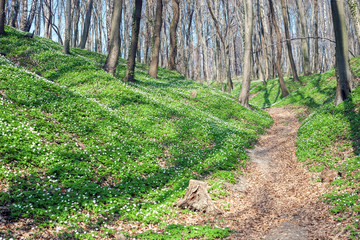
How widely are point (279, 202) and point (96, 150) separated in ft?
22.4

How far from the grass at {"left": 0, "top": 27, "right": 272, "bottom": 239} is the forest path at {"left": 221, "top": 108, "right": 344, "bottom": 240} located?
0.97m

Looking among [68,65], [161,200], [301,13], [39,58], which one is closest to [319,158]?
[161,200]

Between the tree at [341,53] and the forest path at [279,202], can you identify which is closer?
the forest path at [279,202]

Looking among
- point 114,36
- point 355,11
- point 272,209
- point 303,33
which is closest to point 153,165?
point 272,209

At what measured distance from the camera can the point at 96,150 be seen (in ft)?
30.3

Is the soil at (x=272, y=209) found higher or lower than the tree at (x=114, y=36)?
lower

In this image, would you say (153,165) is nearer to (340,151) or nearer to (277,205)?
(277,205)

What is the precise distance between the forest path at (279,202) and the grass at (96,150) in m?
0.97

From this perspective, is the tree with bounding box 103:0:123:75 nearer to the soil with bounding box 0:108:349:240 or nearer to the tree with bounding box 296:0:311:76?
the soil with bounding box 0:108:349:240

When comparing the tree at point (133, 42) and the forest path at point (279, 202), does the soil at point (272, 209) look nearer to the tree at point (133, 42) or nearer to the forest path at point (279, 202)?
the forest path at point (279, 202)

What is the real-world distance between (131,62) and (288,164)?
13543 mm

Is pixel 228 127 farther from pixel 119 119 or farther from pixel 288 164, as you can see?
pixel 119 119

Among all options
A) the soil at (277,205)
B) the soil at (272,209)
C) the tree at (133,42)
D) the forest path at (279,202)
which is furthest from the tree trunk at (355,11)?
the tree at (133,42)

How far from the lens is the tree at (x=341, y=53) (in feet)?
44.2
